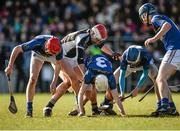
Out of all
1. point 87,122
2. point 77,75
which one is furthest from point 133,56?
point 87,122

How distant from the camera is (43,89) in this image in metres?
26.3

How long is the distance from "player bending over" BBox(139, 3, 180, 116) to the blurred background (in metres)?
10.7

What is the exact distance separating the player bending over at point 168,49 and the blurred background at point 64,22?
35.1ft

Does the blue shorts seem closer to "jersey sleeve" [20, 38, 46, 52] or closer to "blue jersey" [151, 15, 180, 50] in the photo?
"jersey sleeve" [20, 38, 46, 52]

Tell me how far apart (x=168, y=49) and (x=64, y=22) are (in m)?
12.9

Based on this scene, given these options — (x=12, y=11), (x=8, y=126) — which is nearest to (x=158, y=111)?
(x=8, y=126)

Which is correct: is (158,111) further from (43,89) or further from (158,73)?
(43,89)

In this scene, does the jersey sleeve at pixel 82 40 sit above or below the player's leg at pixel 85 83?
above

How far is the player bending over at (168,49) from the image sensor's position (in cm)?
1416

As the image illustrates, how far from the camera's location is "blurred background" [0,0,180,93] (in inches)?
1017

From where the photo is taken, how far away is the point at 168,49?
14508mm

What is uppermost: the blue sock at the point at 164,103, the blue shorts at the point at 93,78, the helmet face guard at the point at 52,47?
the helmet face guard at the point at 52,47

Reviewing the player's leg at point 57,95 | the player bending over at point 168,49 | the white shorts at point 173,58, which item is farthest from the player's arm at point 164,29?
the player's leg at point 57,95

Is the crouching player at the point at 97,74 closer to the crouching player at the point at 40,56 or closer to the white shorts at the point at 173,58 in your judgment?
the crouching player at the point at 40,56
